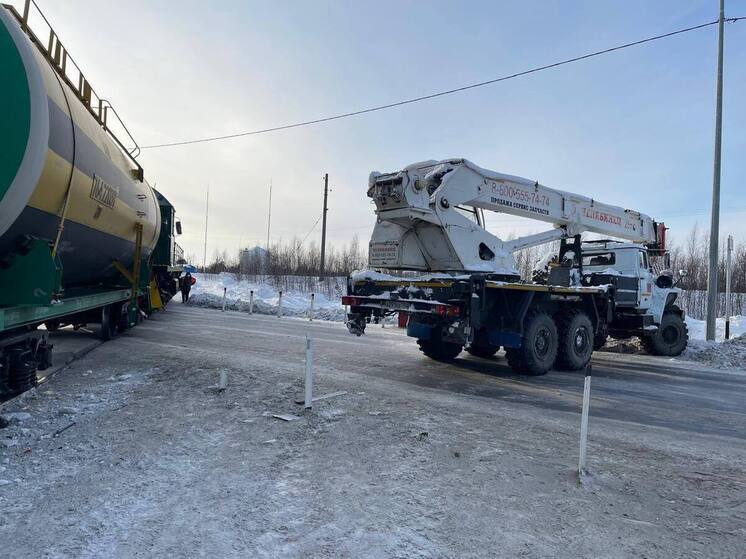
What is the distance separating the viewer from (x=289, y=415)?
5.81m

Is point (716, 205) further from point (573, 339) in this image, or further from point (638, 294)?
point (573, 339)

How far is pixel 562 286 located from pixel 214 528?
8.06 meters

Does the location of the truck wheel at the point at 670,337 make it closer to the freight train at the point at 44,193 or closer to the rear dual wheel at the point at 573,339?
the rear dual wheel at the point at 573,339

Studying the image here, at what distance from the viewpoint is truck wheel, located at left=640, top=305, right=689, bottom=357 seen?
13047mm

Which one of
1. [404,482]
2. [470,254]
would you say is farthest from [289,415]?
[470,254]

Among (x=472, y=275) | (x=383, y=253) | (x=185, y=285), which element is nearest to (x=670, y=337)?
(x=472, y=275)

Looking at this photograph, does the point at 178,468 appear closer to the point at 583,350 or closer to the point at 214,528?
the point at 214,528

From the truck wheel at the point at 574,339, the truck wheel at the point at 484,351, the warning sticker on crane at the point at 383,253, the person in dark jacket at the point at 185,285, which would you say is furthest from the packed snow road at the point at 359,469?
the person in dark jacket at the point at 185,285

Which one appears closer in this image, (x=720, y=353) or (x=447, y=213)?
(x=447, y=213)

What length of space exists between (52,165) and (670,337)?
1401 centimetres

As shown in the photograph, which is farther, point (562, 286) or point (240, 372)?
point (562, 286)

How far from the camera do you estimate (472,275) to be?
7898 millimetres

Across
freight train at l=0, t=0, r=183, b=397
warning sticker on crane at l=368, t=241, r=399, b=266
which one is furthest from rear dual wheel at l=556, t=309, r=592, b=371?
freight train at l=0, t=0, r=183, b=397

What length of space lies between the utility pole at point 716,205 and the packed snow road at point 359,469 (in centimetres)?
710
